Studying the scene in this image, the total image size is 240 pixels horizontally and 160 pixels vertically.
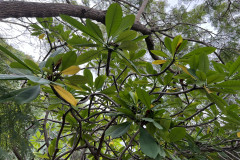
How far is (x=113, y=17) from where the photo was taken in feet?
1.65

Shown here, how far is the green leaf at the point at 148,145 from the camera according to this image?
509 millimetres

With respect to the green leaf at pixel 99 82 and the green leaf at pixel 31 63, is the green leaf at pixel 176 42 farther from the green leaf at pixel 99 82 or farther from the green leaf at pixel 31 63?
the green leaf at pixel 31 63

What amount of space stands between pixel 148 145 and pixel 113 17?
419mm

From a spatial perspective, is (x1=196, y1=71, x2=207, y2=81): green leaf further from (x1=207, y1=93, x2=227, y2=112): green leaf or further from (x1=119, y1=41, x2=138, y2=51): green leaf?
(x1=119, y1=41, x2=138, y2=51): green leaf

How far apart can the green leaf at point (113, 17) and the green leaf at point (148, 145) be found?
360 millimetres

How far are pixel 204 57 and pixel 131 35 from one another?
0.82ft

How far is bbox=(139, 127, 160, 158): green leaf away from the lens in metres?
0.51

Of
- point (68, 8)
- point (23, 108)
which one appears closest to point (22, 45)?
point (68, 8)

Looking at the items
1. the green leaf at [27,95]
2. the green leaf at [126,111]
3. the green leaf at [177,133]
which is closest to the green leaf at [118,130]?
the green leaf at [126,111]

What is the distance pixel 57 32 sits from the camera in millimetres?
1234

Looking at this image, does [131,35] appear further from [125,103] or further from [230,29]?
[230,29]

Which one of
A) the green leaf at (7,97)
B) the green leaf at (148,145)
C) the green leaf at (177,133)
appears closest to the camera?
the green leaf at (7,97)

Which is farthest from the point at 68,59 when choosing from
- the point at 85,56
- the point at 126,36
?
the point at 126,36

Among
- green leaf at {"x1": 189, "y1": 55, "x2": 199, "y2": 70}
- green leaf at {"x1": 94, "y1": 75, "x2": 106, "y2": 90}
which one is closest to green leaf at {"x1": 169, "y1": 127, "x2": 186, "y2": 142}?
green leaf at {"x1": 189, "y1": 55, "x2": 199, "y2": 70}
